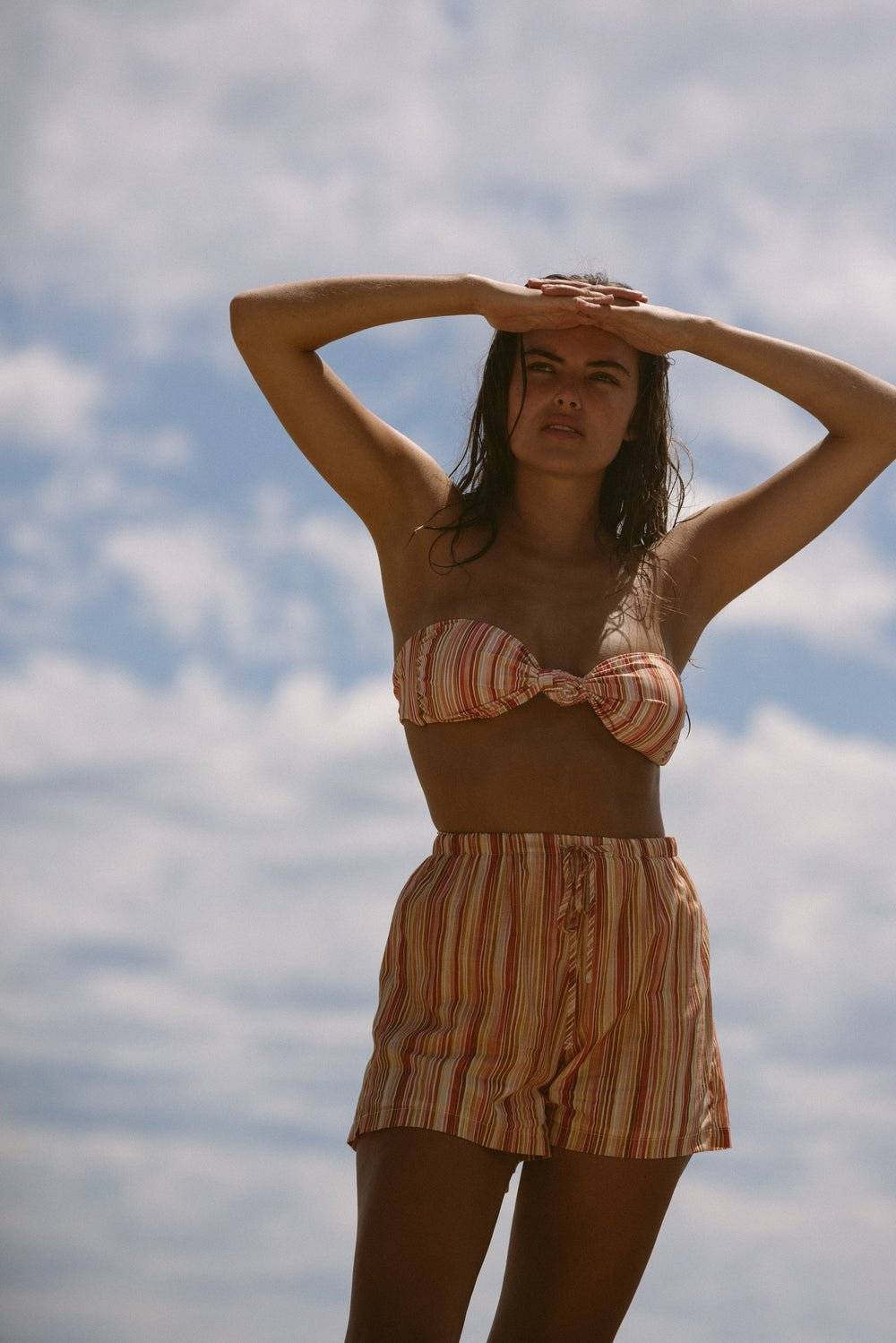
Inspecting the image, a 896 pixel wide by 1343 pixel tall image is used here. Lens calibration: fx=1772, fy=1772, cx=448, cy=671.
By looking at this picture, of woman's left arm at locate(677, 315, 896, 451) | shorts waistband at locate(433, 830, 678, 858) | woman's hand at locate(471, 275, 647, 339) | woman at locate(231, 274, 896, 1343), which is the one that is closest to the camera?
woman at locate(231, 274, 896, 1343)

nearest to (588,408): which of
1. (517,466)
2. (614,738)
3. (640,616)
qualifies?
(517,466)

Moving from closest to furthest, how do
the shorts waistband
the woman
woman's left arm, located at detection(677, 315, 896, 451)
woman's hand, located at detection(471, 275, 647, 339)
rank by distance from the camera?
the woman < the shorts waistband < woman's hand, located at detection(471, 275, 647, 339) < woman's left arm, located at detection(677, 315, 896, 451)

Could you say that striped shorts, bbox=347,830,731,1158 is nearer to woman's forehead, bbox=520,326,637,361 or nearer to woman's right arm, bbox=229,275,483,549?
woman's right arm, bbox=229,275,483,549

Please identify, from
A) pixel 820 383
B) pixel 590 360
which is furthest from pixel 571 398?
pixel 820 383

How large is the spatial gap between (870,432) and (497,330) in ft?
3.09

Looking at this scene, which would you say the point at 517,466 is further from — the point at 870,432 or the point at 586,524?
the point at 870,432

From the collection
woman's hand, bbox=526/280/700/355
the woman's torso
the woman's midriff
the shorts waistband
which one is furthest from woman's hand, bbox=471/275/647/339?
the shorts waistband

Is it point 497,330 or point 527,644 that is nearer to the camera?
point 527,644

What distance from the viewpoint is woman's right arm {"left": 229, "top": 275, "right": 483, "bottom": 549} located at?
402 cm

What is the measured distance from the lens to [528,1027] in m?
3.54

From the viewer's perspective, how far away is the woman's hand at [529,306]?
13.0ft

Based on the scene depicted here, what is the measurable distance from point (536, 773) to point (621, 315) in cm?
109

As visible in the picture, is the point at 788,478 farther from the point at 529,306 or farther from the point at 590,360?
the point at 529,306

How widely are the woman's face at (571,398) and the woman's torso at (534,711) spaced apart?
9.0 inches
